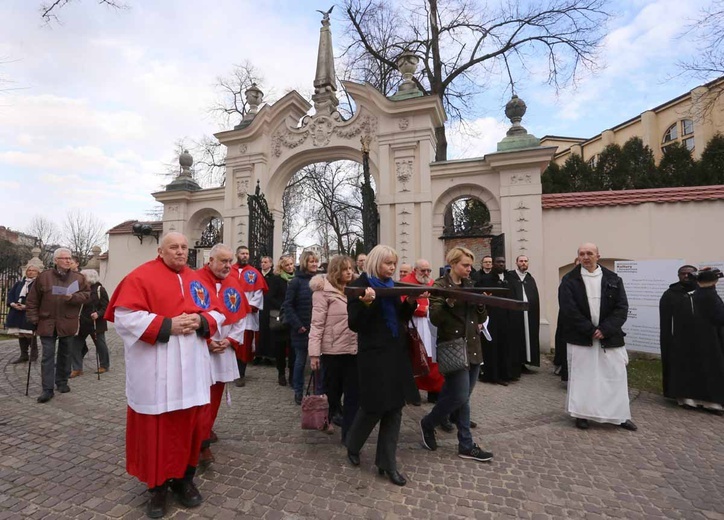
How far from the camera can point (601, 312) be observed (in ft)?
13.8

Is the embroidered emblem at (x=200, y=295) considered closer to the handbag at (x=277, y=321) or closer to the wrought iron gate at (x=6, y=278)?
the handbag at (x=277, y=321)

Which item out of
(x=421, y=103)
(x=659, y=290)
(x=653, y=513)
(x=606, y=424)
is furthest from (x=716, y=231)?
(x=653, y=513)

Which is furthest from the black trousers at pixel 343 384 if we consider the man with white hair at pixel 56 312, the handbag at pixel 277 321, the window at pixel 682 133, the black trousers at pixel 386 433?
the window at pixel 682 133

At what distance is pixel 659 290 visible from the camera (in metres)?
6.84

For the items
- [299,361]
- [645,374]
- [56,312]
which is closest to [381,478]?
[299,361]

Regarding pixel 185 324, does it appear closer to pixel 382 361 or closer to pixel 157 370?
pixel 157 370

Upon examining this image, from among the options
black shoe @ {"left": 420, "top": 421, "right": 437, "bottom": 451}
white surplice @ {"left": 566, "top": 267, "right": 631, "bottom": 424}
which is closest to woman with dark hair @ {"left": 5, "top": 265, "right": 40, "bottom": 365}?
black shoe @ {"left": 420, "top": 421, "right": 437, "bottom": 451}

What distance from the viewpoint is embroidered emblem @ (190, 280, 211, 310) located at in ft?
8.95

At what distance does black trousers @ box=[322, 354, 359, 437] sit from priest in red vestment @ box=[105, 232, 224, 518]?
1.37 m

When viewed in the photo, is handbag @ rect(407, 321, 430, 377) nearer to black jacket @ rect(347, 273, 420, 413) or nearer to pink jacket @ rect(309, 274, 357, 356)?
black jacket @ rect(347, 273, 420, 413)

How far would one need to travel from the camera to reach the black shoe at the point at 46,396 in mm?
4704

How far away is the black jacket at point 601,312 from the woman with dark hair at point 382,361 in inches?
96.5

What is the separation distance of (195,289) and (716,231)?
9545 mm

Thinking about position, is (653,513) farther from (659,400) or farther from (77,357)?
(77,357)
